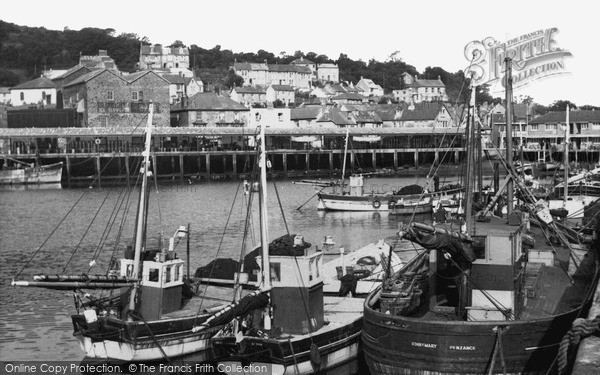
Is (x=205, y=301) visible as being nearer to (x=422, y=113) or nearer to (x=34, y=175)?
(x=34, y=175)

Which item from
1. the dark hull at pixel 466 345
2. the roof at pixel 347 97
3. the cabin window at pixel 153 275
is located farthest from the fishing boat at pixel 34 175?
the roof at pixel 347 97

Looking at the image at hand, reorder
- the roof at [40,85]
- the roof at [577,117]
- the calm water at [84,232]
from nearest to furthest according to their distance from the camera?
the calm water at [84,232]
the roof at [577,117]
the roof at [40,85]

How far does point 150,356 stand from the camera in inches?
904

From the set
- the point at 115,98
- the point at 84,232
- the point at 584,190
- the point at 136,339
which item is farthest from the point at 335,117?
the point at 136,339

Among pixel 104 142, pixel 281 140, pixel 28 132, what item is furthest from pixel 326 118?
pixel 28 132

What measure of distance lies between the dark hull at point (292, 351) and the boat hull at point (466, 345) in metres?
1.82

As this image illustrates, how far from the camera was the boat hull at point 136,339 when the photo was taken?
74.7 ft

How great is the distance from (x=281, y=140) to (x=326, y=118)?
11235mm

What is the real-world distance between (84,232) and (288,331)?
36407mm

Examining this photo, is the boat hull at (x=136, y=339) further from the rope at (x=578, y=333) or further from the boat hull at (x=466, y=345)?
the rope at (x=578, y=333)

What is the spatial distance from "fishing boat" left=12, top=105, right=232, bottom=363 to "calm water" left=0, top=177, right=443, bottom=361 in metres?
3.09

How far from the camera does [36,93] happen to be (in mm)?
149375

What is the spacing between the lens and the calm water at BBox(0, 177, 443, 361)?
30094 millimetres

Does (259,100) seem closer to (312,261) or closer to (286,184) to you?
(286,184)
